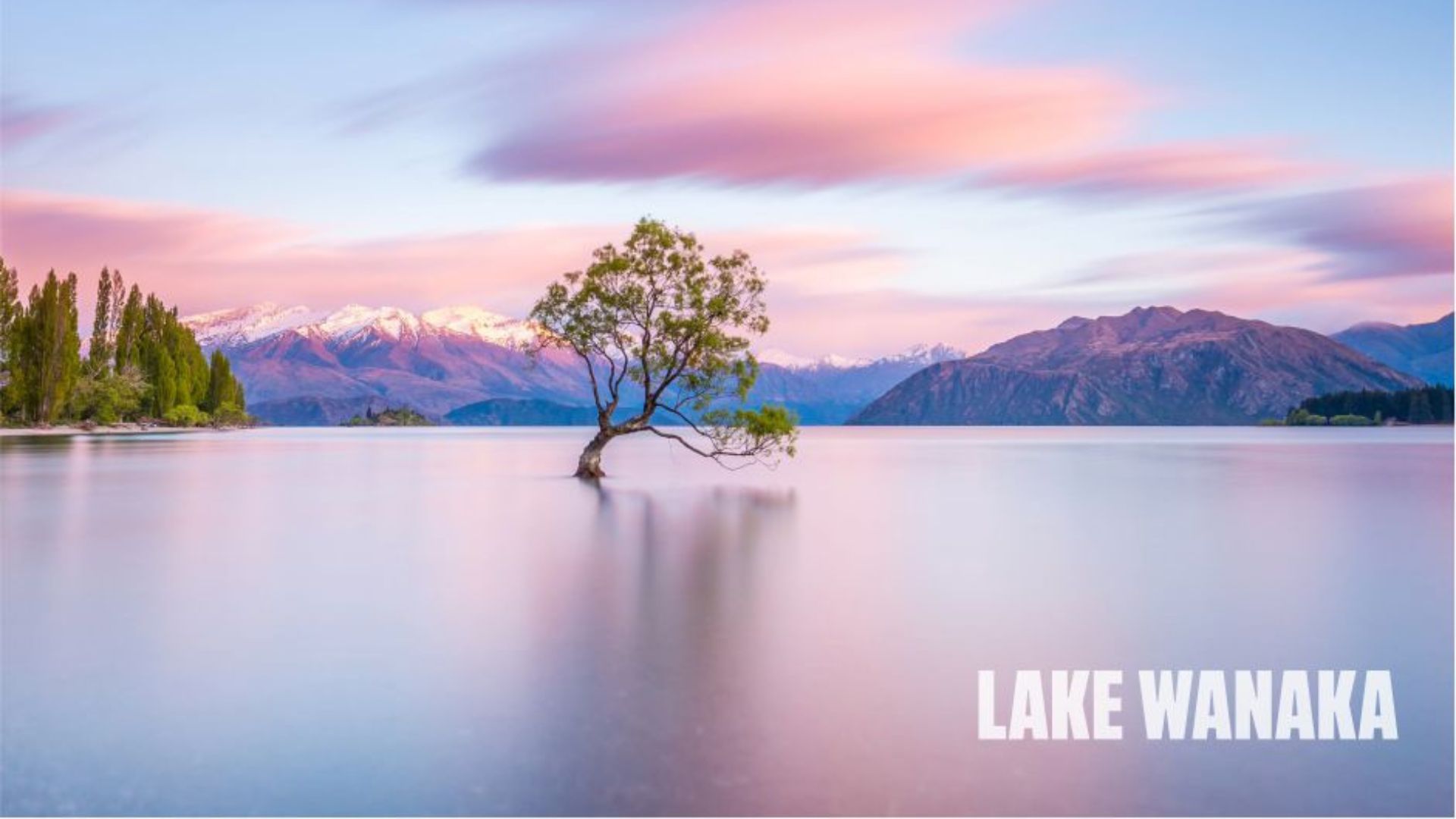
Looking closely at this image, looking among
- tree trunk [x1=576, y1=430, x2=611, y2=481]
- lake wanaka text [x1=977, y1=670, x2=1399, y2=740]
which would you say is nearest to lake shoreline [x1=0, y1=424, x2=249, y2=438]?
tree trunk [x1=576, y1=430, x2=611, y2=481]

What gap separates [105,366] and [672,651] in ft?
465

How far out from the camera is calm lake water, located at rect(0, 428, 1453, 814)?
26.8ft

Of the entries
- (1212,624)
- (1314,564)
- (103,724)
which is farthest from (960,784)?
(1314,564)

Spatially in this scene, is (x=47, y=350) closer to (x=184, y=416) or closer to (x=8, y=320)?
(x=8, y=320)

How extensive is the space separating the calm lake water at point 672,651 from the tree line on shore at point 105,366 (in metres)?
89.6

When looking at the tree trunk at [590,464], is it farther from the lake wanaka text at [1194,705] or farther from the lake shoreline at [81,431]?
the lake shoreline at [81,431]

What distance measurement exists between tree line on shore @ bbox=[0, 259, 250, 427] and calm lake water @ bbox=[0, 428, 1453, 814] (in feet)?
294

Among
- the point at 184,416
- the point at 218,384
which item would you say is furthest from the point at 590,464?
the point at 218,384

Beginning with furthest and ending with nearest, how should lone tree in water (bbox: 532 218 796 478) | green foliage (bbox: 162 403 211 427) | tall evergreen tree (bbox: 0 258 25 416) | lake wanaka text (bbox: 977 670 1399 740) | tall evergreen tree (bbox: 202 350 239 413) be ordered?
1. tall evergreen tree (bbox: 202 350 239 413)
2. green foliage (bbox: 162 403 211 427)
3. tall evergreen tree (bbox: 0 258 25 416)
4. lone tree in water (bbox: 532 218 796 478)
5. lake wanaka text (bbox: 977 670 1399 740)

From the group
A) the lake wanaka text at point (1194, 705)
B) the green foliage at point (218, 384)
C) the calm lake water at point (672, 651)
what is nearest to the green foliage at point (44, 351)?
the green foliage at point (218, 384)

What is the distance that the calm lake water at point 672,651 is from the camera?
8.18 metres

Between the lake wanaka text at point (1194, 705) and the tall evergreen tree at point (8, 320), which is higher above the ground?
the tall evergreen tree at point (8, 320)

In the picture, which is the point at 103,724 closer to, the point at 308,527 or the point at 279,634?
the point at 279,634

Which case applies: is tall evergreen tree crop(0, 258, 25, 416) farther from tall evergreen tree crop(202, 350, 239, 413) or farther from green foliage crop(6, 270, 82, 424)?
tall evergreen tree crop(202, 350, 239, 413)
